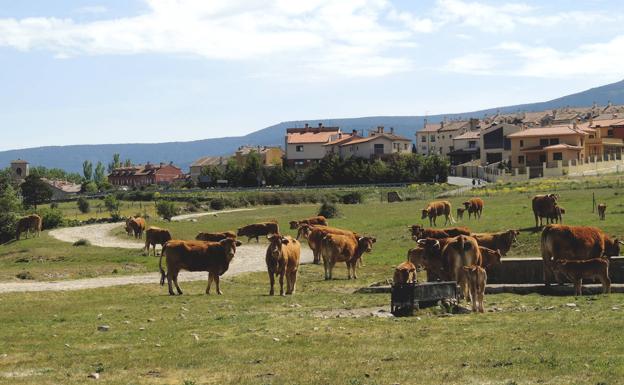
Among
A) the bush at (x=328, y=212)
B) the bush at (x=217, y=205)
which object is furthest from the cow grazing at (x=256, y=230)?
the bush at (x=217, y=205)

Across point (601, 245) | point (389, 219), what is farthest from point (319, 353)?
point (389, 219)

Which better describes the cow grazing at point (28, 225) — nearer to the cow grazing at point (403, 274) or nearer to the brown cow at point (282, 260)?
the brown cow at point (282, 260)

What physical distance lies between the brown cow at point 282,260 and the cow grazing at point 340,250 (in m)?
4.09

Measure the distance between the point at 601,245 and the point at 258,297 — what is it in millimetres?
10279

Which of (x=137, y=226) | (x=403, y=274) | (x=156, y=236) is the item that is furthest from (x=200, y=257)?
(x=137, y=226)

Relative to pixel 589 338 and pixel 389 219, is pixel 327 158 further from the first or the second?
pixel 589 338

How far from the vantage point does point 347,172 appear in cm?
13175

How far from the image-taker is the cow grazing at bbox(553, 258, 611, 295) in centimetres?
2375

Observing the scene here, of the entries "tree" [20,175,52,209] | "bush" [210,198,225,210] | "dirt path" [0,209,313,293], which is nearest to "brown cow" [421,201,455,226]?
"dirt path" [0,209,313,293]

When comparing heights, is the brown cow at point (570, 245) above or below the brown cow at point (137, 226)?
above

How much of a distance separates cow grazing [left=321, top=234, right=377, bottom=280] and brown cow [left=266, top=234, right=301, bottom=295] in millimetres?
4089

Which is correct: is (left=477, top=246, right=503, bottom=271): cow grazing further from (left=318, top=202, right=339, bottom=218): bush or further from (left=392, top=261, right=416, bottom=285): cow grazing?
(left=318, top=202, right=339, bottom=218): bush

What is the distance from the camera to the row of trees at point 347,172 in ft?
394

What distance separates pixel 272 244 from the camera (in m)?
27.4
